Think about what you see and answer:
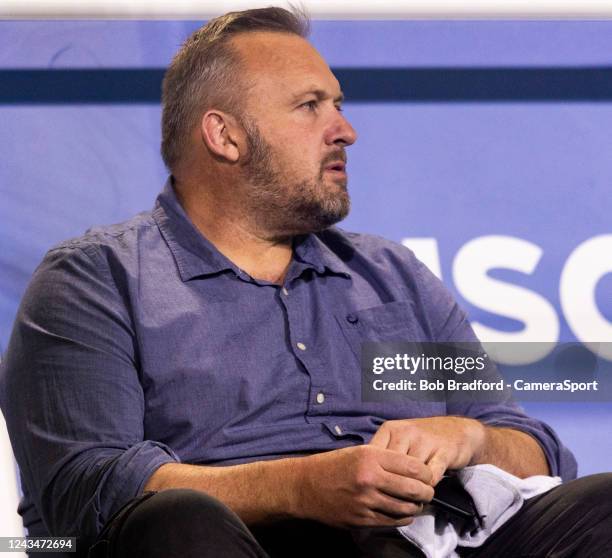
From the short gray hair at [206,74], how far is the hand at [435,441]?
42 centimetres

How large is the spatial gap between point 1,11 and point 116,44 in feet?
0.45

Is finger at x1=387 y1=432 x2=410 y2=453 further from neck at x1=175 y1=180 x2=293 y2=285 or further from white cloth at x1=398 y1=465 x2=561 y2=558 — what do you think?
neck at x1=175 y1=180 x2=293 y2=285

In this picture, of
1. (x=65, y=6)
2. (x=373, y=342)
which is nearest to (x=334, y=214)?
(x=373, y=342)

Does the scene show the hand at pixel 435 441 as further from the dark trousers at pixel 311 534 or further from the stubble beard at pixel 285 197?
the stubble beard at pixel 285 197

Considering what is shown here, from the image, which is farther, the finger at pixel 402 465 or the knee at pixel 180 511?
the finger at pixel 402 465

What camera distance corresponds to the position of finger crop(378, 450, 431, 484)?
828 mm

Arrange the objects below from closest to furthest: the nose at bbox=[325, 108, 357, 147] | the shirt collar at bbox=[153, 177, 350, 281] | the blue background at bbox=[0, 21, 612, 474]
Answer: the shirt collar at bbox=[153, 177, 350, 281] < the nose at bbox=[325, 108, 357, 147] < the blue background at bbox=[0, 21, 612, 474]

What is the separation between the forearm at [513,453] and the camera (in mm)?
982

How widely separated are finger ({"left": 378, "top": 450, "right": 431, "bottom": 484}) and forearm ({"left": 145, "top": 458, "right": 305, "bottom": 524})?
72mm

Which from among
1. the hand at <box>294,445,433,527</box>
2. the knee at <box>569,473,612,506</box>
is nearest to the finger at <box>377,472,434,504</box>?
the hand at <box>294,445,433,527</box>

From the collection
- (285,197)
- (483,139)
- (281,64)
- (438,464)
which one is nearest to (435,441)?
(438,464)

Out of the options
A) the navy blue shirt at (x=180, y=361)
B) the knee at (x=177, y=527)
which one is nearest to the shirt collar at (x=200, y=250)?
the navy blue shirt at (x=180, y=361)

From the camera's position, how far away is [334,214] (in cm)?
113

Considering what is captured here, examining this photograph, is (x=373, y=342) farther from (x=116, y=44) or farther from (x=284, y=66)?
(x=116, y=44)
